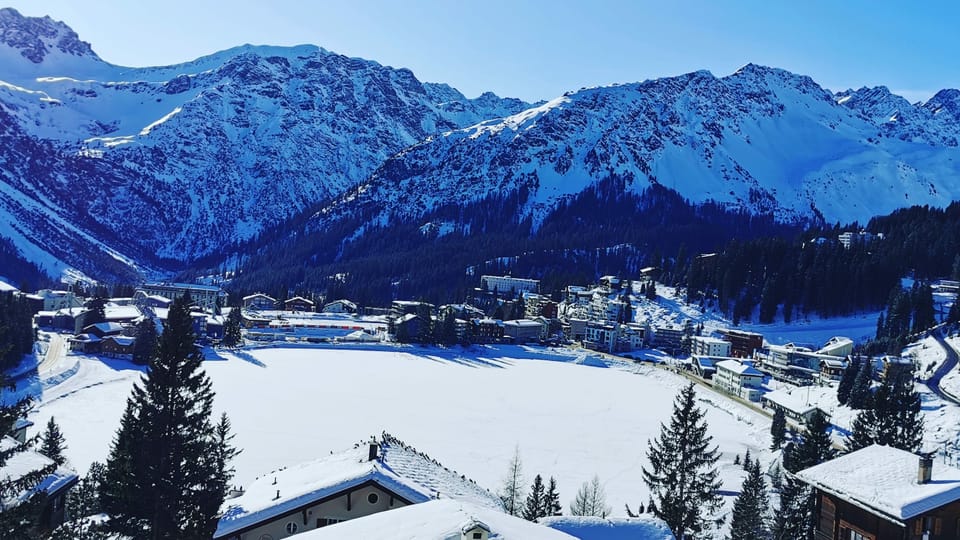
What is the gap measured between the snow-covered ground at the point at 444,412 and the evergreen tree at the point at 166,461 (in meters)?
17.3

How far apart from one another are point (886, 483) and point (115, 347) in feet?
285

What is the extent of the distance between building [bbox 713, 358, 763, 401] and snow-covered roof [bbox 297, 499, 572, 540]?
7077 cm

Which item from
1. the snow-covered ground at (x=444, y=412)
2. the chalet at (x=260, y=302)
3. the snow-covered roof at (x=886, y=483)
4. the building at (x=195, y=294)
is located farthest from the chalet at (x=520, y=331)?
the snow-covered roof at (x=886, y=483)

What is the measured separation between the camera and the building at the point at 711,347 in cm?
10100

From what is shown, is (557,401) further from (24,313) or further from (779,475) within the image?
(24,313)


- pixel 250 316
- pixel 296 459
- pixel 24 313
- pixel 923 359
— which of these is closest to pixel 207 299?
pixel 250 316

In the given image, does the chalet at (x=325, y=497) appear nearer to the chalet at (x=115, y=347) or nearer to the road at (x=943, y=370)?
the road at (x=943, y=370)

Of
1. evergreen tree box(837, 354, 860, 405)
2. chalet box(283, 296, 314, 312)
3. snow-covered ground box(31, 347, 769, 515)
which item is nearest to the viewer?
snow-covered ground box(31, 347, 769, 515)

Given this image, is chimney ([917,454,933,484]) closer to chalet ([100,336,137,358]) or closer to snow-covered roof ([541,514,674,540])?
snow-covered roof ([541,514,674,540])

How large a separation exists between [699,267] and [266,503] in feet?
382

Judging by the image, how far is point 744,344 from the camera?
103188mm

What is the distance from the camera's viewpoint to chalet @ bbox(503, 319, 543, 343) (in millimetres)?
120450

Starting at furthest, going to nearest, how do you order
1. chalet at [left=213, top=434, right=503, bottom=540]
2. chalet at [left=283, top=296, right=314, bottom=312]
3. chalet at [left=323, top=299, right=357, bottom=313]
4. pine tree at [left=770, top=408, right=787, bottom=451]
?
chalet at [left=283, top=296, right=314, bottom=312] → chalet at [left=323, top=299, right=357, bottom=313] → pine tree at [left=770, top=408, right=787, bottom=451] → chalet at [left=213, top=434, right=503, bottom=540]

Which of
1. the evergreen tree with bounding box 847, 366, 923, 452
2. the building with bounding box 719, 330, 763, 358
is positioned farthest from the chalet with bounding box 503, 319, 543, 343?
the evergreen tree with bounding box 847, 366, 923, 452
